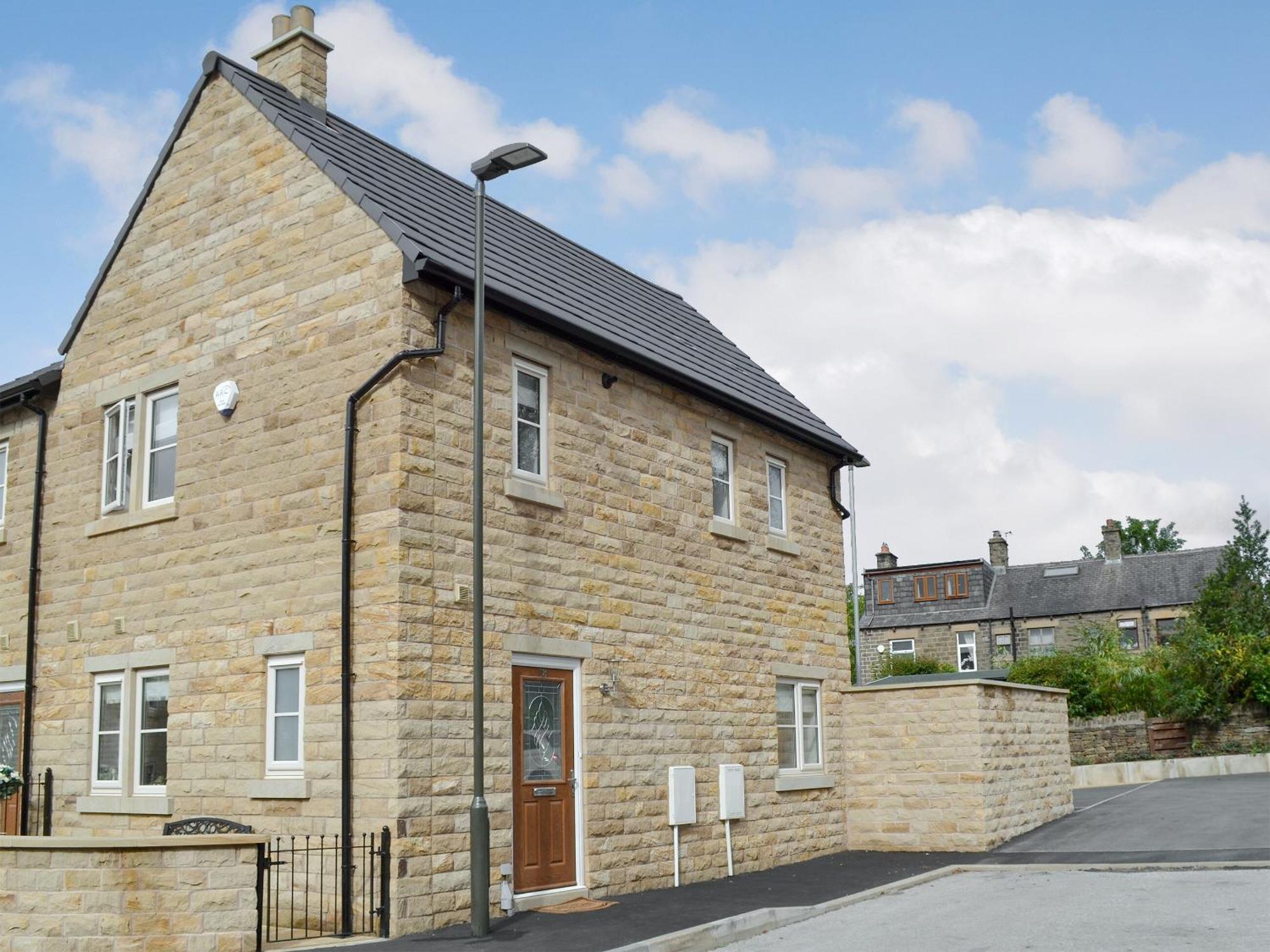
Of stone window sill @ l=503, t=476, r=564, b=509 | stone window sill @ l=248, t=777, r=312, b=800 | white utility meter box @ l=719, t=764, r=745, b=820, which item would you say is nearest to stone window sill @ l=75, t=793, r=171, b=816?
stone window sill @ l=248, t=777, r=312, b=800


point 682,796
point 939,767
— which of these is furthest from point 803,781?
point 682,796

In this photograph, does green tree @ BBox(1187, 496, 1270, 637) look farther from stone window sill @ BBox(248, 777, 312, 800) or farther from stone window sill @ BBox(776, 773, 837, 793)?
stone window sill @ BBox(248, 777, 312, 800)

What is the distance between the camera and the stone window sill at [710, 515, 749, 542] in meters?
17.2

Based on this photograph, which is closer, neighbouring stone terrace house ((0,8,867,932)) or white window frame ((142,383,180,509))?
neighbouring stone terrace house ((0,8,867,932))

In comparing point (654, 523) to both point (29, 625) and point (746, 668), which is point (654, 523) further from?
point (29, 625)

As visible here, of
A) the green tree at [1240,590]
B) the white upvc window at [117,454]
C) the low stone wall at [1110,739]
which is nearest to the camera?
the white upvc window at [117,454]

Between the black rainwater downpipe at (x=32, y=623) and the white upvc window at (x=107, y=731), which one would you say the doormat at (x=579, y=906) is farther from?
the black rainwater downpipe at (x=32, y=623)

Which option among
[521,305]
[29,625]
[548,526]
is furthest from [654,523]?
[29,625]

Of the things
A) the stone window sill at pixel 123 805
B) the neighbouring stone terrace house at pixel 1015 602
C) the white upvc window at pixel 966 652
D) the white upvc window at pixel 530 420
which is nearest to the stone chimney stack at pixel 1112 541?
the neighbouring stone terrace house at pixel 1015 602

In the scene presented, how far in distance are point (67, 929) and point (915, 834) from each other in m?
12.2

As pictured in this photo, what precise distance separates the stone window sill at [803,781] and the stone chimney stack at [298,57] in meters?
11.0

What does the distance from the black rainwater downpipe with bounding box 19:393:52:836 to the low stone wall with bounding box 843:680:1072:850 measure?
11286 mm

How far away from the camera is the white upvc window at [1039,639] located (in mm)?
50438

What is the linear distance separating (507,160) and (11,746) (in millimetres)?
10161
